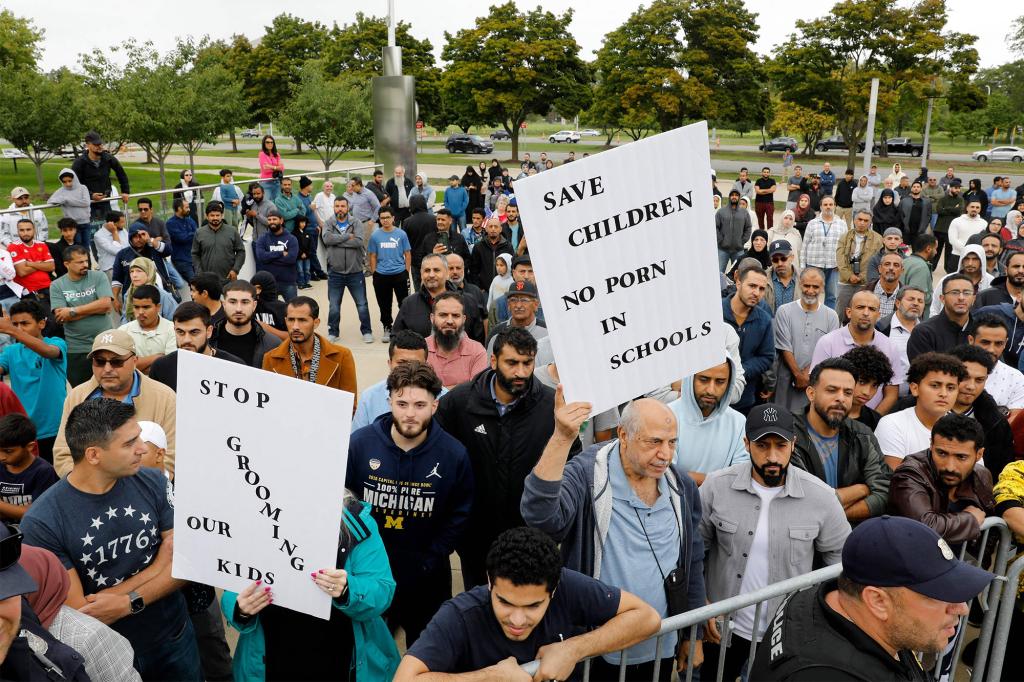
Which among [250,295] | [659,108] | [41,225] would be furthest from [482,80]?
[250,295]

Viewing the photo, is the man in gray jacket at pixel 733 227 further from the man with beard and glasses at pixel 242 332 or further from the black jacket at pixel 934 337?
the man with beard and glasses at pixel 242 332

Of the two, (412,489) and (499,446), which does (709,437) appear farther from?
(412,489)

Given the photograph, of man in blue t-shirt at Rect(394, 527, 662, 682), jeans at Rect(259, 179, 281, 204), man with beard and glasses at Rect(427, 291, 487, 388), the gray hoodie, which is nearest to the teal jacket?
man in blue t-shirt at Rect(394, 527, 662, 682)

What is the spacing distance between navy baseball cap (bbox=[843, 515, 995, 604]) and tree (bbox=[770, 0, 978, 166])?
40987 millimetres

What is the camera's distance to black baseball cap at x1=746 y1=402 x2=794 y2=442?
12.6 feet

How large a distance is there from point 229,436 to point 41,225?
10420mm

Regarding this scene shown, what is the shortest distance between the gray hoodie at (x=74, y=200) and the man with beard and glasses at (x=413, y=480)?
10359 millimetres

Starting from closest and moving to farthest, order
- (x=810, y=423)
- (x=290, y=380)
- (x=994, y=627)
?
(x=290, y=380) < (x=994, y=627) < (x=810, y=423)

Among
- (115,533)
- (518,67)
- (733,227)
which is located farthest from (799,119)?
(115,533)

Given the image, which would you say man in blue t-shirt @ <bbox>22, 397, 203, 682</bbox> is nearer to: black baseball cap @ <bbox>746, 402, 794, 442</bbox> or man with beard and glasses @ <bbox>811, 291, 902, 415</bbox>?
black baseball cap @ <bbox>746, 402, 794, 442</bbox>

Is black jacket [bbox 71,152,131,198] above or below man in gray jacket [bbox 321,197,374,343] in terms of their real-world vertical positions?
above

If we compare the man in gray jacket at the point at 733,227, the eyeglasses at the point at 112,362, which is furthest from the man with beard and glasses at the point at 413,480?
the man in gray jacket at the point at 733,227

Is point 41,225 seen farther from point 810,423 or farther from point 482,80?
point 482,80

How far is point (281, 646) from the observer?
11.6 feet
